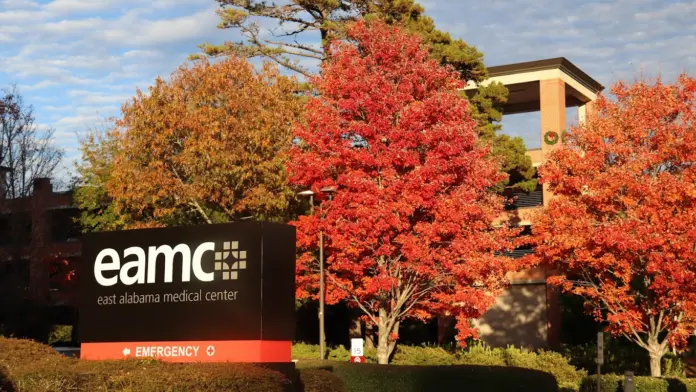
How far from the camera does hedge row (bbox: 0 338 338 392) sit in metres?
16.3

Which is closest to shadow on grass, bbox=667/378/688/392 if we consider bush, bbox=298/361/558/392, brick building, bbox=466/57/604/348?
Result: bush, bbox=298/361/558/392

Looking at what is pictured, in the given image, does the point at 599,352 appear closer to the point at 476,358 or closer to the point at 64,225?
the point at 476,358

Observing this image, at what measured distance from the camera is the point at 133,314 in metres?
21.3

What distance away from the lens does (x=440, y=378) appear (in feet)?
82.3

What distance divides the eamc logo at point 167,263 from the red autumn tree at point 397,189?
1149 centimetres

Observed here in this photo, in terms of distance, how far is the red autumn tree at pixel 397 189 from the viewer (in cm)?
3200

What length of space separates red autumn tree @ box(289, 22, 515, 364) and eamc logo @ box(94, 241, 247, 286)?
452 inches

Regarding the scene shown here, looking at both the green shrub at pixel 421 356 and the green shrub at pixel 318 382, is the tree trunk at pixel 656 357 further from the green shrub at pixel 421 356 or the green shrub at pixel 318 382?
the green shrub at pixel 318 382

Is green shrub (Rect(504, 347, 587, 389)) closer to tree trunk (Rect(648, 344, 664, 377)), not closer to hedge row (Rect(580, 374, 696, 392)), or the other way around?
tree trunk (Rect(648, 344, 664, 377))

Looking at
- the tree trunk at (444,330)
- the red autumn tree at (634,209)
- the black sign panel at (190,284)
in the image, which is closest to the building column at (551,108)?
the tree trunk at (444,330)

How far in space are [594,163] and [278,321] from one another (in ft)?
61.7

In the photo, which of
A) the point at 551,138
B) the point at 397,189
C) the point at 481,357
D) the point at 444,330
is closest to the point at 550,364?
the point at 481,357

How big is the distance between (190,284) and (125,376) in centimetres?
421

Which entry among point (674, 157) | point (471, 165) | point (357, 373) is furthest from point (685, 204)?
point (357, 373)
